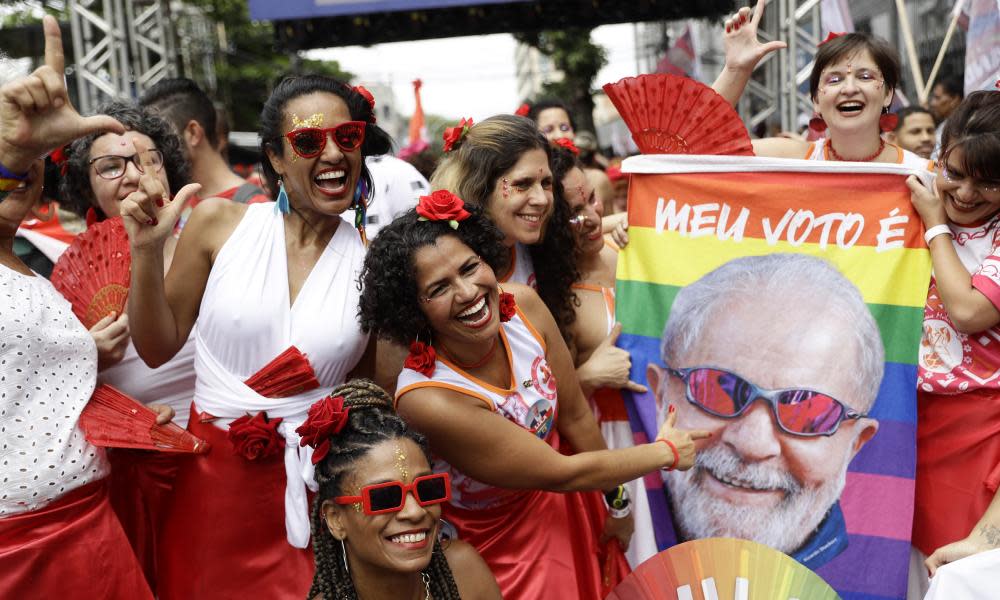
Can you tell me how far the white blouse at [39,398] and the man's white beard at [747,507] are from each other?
6.11 ft

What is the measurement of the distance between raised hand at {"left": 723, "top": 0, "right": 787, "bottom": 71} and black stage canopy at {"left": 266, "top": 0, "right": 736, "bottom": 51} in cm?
836

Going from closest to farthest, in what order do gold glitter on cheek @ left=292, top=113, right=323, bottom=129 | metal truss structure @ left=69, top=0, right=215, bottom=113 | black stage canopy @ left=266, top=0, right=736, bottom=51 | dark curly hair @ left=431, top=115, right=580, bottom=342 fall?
gold glitter on cheek @ left=292, top=113, right=323, bottom=129 → dark curly hair @ left=431, top=115, right=580, bottom=342 → metal truss structure @ left=69, top=0, right=215, bottom=113 → black stage canopy @ left=266, top=0, right=736, bottom=51

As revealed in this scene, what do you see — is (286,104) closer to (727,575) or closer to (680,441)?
(680,441)

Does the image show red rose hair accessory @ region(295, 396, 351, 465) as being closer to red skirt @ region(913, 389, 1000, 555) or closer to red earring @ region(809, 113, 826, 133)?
red skirt @ region(913, 389, 1000, 555)

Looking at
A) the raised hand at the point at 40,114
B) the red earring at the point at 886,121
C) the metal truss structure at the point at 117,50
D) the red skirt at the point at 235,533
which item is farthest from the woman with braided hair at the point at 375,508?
the metal truss structure at the point at 117,50

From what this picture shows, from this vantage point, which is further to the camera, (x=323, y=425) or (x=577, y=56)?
(x=577, y=56)

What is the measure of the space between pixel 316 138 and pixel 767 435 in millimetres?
1719

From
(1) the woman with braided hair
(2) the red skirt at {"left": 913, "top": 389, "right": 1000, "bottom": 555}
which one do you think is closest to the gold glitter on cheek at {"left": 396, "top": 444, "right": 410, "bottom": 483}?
(1) the woman with braided hair

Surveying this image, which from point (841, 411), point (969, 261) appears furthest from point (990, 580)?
point (969, 261)

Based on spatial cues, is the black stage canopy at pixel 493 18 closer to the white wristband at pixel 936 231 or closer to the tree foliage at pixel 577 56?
the tree foliage at pixel 577 56

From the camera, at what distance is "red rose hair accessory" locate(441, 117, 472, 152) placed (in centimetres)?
343

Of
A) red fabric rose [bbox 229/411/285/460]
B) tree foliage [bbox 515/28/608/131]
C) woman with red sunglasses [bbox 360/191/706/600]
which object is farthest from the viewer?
tree foliage [bbox 515/28/608/131]

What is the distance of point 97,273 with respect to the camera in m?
3.03

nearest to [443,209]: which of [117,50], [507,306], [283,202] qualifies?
[507,306]
